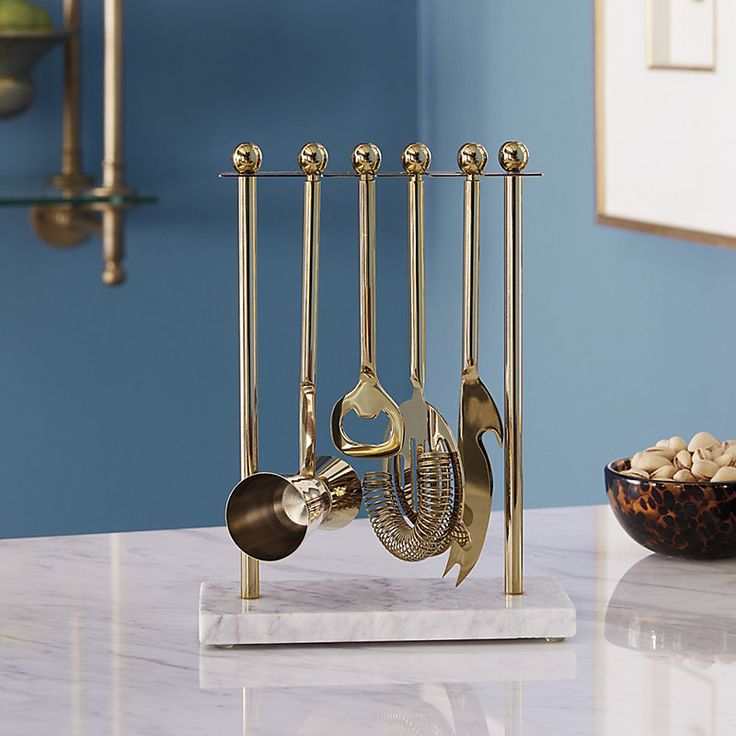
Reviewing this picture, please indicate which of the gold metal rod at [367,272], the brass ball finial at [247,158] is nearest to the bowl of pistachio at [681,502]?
the gold metal rod at [367,272]

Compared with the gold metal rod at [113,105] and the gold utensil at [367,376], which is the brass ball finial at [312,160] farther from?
the gold metal rod at [113,105]

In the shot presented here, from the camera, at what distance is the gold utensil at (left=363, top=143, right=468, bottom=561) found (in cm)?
85

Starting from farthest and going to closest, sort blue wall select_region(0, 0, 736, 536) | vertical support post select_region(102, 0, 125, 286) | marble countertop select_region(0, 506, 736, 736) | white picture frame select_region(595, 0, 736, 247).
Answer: blue wall select_region(0, 0, 736, 536) → vertical support post select_region(102, 0, 125, 286) → white picture frame select_region(595, 0, 736, 247) → marble countertop select_region(0, 506, 736, 736)

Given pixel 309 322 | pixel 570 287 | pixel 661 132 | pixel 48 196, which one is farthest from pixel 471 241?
pixel 48 196

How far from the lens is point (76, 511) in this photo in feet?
7.13

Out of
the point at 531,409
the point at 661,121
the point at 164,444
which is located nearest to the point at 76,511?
the point at 164,444

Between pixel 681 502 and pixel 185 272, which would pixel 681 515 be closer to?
pixel 681 502

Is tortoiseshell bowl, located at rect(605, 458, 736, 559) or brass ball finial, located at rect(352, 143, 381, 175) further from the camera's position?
tortoiseshell bowl, located at rect(605, 458, 736, 559)

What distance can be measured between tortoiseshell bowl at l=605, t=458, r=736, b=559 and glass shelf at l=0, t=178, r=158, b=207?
1.13 metres

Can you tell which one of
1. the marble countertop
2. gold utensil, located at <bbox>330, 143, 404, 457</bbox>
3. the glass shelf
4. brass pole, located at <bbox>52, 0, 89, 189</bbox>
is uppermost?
brass pole, located at <bbox>52, 0, 89, 189</bbox>

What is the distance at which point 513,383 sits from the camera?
0.87 metres

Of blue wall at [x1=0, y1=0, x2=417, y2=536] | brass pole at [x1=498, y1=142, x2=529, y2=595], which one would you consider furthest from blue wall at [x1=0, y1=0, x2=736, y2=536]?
brass pole at [x1=498, y1=142, x2=529, y2=595]

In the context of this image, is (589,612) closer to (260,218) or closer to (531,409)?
(531,409)

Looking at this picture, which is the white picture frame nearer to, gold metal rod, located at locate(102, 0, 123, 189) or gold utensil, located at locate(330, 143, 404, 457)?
gold utensil, located at locate(330, 143, 404, 457)
